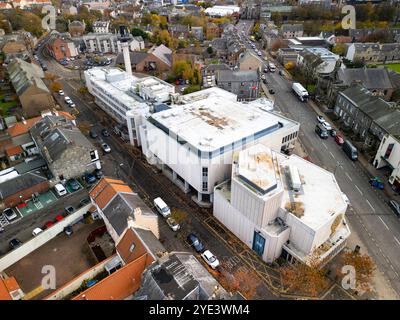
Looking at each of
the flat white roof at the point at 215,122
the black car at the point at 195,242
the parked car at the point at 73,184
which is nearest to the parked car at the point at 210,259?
the black car at the point at 195,242

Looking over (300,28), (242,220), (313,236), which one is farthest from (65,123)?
(300,28)

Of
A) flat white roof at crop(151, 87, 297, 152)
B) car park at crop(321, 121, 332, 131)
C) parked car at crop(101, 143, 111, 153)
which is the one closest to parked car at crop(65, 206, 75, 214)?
parked car at crop(101, 143, 111, 153)

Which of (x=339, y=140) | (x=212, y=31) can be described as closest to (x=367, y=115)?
(x=339, y=140)

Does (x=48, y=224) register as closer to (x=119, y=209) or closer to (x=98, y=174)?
(x=98, y=174)

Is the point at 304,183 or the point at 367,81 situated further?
the point at 367,81

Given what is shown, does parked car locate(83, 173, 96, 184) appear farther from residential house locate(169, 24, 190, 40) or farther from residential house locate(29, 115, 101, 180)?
residential house locate(169, 24, 190, 40)

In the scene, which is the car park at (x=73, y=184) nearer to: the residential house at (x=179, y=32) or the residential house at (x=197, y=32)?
the residential house at (x=179, y=32)
